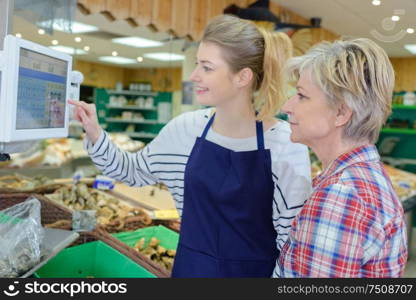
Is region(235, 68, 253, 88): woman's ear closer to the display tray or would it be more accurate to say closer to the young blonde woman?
the young blonde woman

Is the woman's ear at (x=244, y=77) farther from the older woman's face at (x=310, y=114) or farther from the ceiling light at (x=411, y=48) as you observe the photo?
the ceiling light at (x=411, y=48)

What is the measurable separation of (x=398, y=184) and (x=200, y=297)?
4.22 meters

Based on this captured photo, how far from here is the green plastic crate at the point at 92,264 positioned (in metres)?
1.76

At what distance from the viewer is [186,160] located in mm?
1477

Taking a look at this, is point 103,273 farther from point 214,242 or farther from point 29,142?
point 29,142

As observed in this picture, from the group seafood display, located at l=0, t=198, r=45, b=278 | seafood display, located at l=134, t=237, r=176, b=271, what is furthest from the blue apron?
seafood display, located at l=134, t=237, r=176, b=271

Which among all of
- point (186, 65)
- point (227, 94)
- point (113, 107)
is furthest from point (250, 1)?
point (227, 94)

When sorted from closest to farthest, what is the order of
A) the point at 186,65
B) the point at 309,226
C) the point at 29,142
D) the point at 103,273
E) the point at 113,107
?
the point at 309,226 → the point at 29,142 → the point at 103,273 → the point at 186,65 → the point at 113,107

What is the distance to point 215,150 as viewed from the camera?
1405mm

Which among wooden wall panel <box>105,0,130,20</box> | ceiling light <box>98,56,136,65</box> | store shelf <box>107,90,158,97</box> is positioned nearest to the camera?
wooden wall panel <box>105,0,130,20</box>

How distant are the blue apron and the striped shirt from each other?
3cm

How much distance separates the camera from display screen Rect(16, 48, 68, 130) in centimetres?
101

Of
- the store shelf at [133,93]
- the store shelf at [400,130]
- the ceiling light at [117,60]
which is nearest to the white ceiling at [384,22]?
the ceiling light at [117,60]

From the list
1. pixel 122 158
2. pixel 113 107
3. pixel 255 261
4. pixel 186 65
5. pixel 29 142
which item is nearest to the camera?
pixel 29 142
